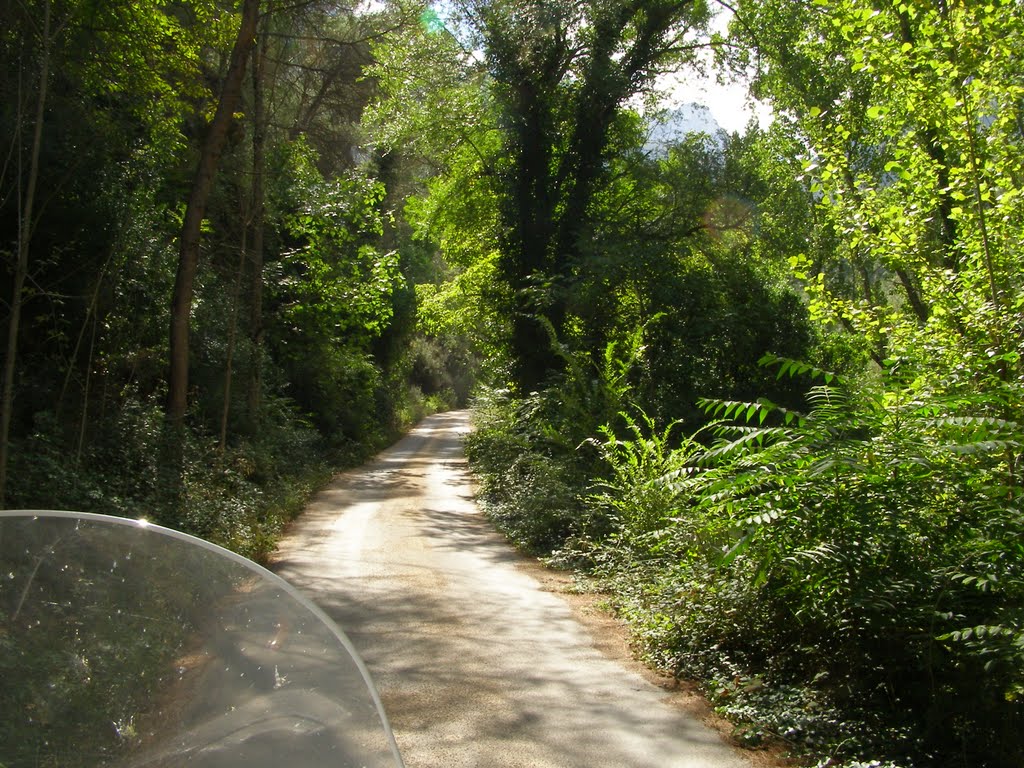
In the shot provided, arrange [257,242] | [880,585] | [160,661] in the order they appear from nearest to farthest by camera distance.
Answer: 1. [160,661]
2. [880,585]
3. [257,242]

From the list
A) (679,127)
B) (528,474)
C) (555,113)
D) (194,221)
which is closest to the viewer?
(194,221)

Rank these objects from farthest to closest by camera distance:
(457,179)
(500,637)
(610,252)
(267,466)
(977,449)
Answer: (457,179) < (610,252) < (267,466) < (500,637) < (977,449)

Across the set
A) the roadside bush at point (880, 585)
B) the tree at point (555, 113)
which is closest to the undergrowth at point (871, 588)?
the roadside bush at point (880, 585)

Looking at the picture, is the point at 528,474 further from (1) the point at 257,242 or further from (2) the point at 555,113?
(2) the point at 555,113

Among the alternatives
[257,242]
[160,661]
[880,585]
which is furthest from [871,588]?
[257,242]

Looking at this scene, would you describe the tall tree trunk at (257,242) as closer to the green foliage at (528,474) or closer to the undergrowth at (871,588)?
the green foliage at (528,474)

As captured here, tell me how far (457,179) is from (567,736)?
2479 cm

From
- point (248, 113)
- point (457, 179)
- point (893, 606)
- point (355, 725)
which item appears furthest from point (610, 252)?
point (355, 725)

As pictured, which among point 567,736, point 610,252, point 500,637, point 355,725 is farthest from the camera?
point 610,252

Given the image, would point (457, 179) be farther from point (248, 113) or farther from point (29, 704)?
point (29, 704)

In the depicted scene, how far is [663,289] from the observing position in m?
23.6

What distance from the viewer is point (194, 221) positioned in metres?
15.4

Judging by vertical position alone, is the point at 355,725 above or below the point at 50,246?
below

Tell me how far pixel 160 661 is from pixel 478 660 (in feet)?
19.1
